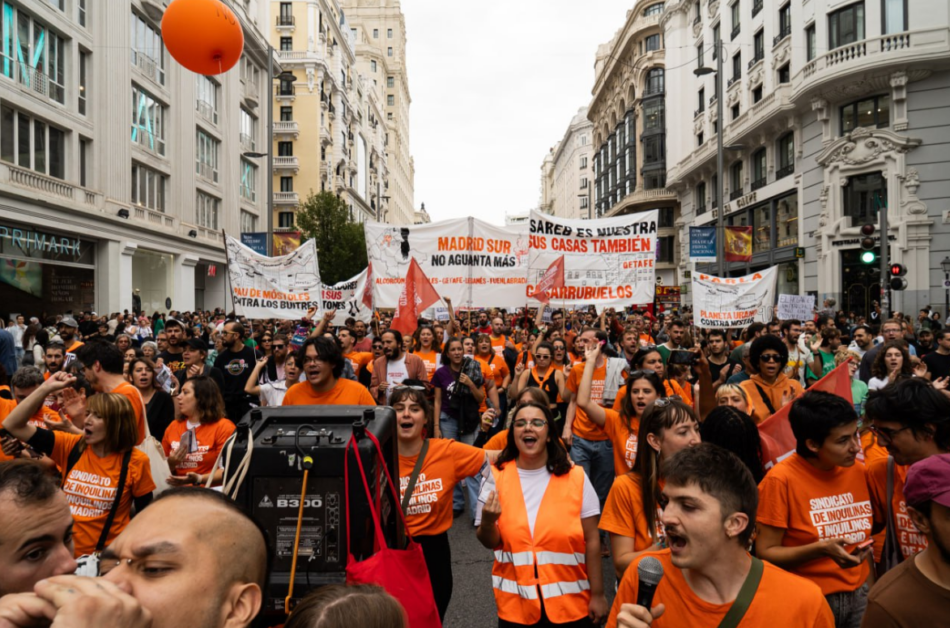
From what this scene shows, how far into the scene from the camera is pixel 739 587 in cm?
204

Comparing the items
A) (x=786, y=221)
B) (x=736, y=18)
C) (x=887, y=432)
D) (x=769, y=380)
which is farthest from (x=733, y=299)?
(x=736, y=18)

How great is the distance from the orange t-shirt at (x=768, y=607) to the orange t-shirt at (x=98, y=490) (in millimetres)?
2866

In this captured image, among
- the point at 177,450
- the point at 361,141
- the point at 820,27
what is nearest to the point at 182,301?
the point at 177,450

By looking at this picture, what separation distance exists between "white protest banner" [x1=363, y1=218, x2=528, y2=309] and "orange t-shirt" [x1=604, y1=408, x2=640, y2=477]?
554 centimetres

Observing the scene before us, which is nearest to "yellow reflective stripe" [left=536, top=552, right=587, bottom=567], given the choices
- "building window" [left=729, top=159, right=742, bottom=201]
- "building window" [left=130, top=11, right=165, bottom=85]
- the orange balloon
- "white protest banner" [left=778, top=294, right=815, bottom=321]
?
the orange balloon

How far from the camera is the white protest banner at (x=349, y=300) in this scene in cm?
1104

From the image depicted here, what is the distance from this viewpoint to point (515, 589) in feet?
9.91

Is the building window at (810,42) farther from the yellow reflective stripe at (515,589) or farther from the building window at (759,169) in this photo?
the yellow reflective stripe at (515,589)

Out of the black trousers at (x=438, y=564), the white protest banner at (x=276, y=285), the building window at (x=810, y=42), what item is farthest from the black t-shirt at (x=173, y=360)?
the building window at (x=810, y=42)

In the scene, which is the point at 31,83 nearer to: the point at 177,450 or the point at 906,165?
the point at 177,450

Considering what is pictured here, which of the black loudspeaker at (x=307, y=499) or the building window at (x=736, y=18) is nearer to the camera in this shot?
the black loudspeaker at (x=307, y=499)

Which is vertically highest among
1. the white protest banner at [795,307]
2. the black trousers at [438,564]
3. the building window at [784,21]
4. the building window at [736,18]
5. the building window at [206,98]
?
the building window at [736,18]

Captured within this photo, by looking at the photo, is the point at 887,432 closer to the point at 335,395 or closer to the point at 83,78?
the point at 335,395

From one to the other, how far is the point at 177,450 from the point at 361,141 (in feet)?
233
